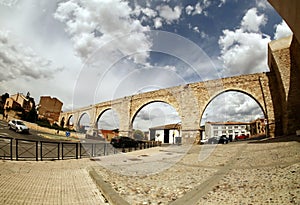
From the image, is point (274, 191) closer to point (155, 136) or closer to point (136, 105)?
point (136, 105)

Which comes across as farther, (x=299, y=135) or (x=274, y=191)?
(x=299, y=135)

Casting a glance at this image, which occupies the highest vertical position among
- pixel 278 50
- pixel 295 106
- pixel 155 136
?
pixel 278 50

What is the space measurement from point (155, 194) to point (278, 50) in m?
14.3

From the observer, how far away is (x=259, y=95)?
56.9ft

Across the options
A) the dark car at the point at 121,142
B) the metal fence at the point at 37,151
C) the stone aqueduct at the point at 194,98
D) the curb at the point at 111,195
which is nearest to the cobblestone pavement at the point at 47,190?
the curb at the point at 111,195

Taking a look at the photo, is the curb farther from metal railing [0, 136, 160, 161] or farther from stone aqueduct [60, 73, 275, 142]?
stone aqueduct [60, 73, 275, 142]

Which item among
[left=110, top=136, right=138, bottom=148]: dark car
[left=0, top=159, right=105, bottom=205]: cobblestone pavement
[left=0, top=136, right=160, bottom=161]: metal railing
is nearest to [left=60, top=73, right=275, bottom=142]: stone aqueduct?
[left=110, top=136, right=138, bottom=148]: dark car

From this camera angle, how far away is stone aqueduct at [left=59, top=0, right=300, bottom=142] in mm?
13367

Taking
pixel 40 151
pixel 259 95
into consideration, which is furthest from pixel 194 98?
pixel 40 151

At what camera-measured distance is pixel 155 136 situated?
141 ft

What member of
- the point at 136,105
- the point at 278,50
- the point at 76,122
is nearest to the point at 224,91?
the point at 278,50

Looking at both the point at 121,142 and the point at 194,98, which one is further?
the point at 194,98

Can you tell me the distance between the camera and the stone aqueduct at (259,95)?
13.4m

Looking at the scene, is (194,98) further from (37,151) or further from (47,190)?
(47,190)
